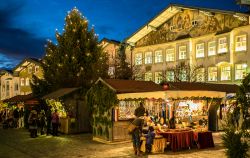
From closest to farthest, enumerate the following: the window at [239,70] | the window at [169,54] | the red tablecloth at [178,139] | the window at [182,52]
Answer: the red tablecloth at [178,139] < the window at [239,70] < the window at [182,52] < the window at [169,54]

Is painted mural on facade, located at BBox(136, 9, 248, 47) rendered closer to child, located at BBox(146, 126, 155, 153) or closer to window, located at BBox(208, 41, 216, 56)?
window, located at BBox(208, 41, 216, 56)

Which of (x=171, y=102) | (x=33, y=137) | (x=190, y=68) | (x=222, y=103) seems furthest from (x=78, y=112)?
(x=190, y=68)

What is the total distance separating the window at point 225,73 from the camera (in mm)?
35375

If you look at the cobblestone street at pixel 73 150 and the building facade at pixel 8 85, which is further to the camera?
the building facade at pixel 8 85

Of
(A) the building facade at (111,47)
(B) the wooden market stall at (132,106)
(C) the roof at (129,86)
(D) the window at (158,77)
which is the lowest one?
(B) the wooden market stall at (132,106)

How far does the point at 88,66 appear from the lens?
32.2 metres

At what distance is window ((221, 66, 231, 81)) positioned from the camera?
3538cm

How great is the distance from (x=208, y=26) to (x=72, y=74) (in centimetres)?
1366

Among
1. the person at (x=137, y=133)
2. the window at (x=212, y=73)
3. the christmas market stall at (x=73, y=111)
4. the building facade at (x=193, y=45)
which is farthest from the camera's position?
the window at (x=212, y=73)

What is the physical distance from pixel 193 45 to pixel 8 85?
119 ft

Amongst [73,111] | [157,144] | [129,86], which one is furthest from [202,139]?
[73,111]

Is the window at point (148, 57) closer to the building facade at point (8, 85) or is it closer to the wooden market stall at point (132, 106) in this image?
the wooden market stall at point (132, 106)

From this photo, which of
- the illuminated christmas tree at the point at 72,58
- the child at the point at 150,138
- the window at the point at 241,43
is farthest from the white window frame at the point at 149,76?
the child at the point at 150,138

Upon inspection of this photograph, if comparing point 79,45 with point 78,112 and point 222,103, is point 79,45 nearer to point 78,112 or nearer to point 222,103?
point 78,112
